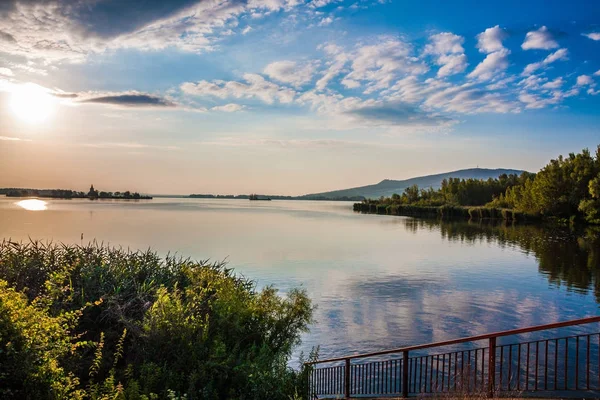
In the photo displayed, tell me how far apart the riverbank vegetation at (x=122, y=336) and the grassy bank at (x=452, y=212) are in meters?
101

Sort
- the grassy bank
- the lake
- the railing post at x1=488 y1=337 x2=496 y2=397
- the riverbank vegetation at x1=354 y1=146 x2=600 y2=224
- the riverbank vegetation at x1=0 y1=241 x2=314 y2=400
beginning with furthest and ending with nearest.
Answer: the grassy bank, the riverbank vegetation at x1=354 y1=146 x2=600 y2=224, the lake, the railing post at x1=488 y1=337 x2=496 y2=397, the riverbank vegetation at x1=0 y1=241 x2=314 y2=400

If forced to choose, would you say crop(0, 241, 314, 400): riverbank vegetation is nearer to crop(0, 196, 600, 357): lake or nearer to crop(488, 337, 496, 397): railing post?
crop(488, 337, 496, 397): railing post

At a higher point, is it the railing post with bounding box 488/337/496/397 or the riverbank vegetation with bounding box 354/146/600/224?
the riverbank vegetation with bounding box 354/146/600/224

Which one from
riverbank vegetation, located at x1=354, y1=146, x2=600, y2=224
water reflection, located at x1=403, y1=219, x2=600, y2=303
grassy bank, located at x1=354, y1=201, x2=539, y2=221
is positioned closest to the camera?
water reflection, located at x1=403, y1=219, x2=600, y2=303

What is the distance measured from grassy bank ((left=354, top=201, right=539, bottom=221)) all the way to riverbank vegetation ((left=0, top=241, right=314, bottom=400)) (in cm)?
10115

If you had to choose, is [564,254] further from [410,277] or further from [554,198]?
[554,198]

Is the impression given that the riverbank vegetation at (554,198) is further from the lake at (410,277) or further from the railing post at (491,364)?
the railing post at (491,364)

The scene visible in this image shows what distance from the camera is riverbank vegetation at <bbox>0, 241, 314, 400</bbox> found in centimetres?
615

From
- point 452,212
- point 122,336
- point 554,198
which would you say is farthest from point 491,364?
point 452,212

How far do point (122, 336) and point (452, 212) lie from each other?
125 m

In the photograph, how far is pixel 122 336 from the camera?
862 centimetres

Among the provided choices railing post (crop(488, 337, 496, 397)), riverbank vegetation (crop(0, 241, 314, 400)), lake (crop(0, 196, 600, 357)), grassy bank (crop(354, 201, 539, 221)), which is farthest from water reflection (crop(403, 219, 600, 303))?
grassy bank (crop(354, 201, 539, 221))

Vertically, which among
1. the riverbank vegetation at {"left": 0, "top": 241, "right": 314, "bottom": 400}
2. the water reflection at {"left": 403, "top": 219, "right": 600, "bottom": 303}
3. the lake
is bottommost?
the lake

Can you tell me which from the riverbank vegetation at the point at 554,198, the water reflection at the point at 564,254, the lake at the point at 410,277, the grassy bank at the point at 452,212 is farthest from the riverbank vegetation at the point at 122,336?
the grassy bank at the point at 452,212
